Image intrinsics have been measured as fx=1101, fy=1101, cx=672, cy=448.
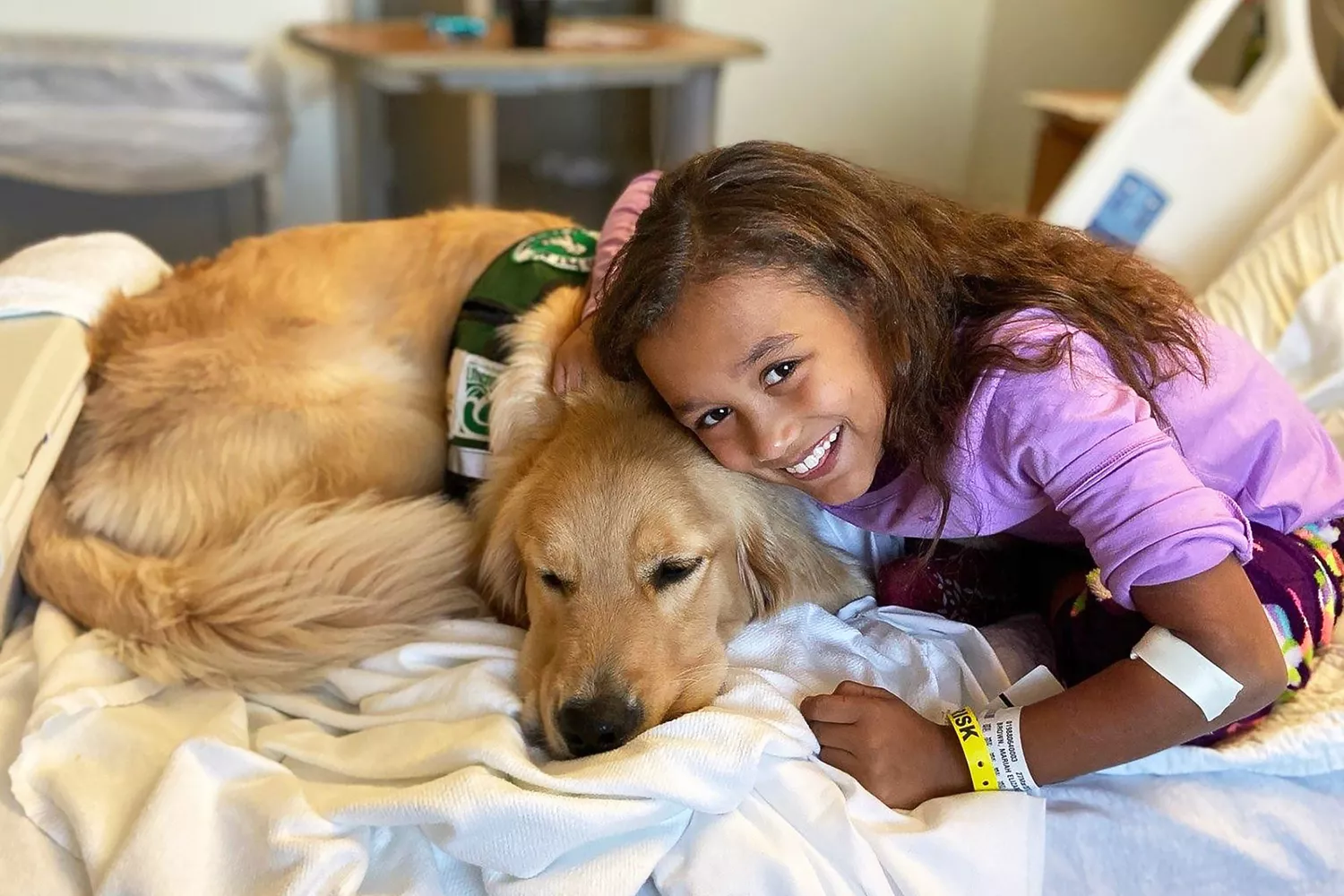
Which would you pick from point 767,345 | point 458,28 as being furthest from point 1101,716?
point 458,28

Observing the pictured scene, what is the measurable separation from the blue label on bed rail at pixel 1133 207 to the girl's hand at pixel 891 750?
4.71 ft

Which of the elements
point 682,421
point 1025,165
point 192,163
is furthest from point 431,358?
point 1025,165

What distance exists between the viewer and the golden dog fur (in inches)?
46.8

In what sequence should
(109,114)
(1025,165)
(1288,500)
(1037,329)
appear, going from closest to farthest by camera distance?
(1037,329)
(1288,500)
(109,114)
(1025,165)

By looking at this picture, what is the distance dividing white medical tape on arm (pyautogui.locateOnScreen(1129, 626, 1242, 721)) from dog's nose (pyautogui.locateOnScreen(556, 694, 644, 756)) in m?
0.50

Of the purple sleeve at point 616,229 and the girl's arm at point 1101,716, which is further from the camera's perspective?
the purple sleeve at point 616,229

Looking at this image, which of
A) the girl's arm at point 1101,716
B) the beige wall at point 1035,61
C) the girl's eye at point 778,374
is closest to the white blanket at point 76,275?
the girl's eye at point 778,374

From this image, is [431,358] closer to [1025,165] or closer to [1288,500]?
[1288,500]

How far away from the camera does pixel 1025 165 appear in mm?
3891

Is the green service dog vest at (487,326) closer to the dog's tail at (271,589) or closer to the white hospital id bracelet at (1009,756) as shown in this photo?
the dog's tail at (271,589)

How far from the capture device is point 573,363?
133cm

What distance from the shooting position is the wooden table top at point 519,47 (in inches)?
111

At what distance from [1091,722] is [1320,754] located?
11.3 inches

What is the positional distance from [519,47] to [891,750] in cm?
247
